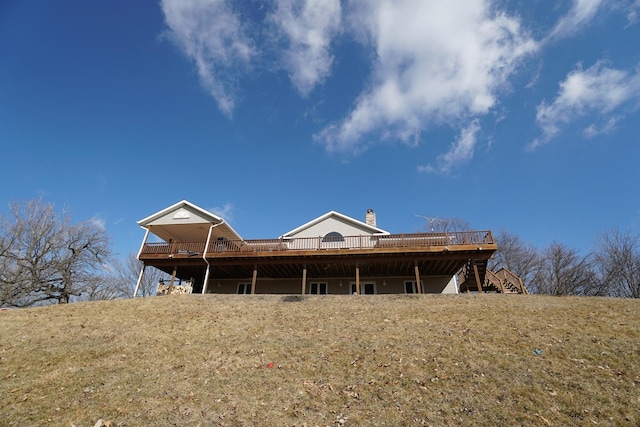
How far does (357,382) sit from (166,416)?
13.5ft

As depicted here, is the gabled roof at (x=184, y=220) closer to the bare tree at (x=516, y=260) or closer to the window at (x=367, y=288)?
the window at (x=367, y=288)

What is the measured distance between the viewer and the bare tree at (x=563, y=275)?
3203 cm

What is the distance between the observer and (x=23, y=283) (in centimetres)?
2588

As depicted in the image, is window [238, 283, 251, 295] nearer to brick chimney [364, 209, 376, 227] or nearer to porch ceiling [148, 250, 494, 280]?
porch ceiling [148, 250, 494, 280]

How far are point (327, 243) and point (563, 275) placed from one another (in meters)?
27.4

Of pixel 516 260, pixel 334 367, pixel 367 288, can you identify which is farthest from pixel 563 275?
pixel 334 367

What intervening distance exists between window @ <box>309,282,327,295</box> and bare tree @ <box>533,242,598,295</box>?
25.0 m

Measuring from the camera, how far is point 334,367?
8.43m

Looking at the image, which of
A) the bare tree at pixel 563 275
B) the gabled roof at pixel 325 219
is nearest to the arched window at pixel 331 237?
the gabled roof at pixel 325 219

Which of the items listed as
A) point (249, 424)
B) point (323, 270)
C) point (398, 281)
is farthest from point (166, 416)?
point (398, 281)

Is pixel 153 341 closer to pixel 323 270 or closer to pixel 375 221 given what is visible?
pixel 323 270

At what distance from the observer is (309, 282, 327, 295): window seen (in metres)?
22.7

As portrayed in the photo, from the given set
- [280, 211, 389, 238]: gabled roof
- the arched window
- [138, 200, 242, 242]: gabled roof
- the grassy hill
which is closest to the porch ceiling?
the arched window

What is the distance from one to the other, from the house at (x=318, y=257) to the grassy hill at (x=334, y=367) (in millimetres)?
4938
